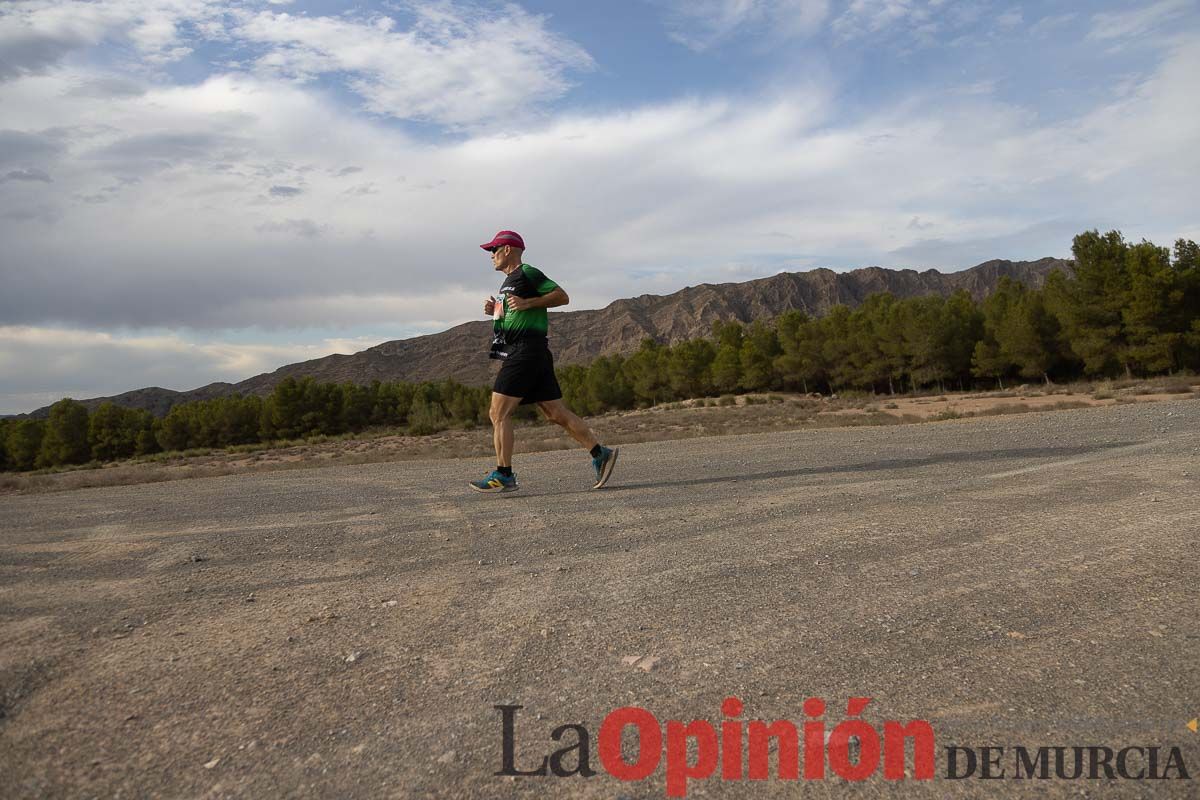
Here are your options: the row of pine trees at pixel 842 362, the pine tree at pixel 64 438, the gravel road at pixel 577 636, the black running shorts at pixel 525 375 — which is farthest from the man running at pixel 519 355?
the pine tree at pixel 64 438

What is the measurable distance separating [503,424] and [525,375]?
0.52 meters

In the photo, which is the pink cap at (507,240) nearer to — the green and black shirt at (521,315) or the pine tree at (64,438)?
the green and black shirt at (521,315)

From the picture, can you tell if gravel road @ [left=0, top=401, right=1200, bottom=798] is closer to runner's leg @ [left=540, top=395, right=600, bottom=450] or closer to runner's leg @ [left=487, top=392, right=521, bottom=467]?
runner's leg @ [left=487, top=392, right=521, bottom=467]

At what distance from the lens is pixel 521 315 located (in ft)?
23.7

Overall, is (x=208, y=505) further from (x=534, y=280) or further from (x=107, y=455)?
(x=107, y=455)

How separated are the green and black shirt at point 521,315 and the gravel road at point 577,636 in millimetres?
2237

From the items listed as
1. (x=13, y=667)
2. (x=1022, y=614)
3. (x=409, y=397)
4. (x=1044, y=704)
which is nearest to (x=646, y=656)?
(x=1044, y=704)

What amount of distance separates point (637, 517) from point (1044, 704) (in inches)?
131

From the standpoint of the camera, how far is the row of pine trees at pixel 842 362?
4112 centimetres

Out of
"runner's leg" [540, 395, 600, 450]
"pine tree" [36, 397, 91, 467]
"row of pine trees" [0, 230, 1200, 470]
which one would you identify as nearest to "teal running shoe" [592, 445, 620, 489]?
"runner's leg" [540, 395, 600, 450]

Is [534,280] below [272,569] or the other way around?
the other way around

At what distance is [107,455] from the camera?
75875 millimetres

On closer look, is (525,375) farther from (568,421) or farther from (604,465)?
(604,465)

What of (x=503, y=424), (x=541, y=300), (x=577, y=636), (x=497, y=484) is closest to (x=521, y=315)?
(x=541, y=300)
